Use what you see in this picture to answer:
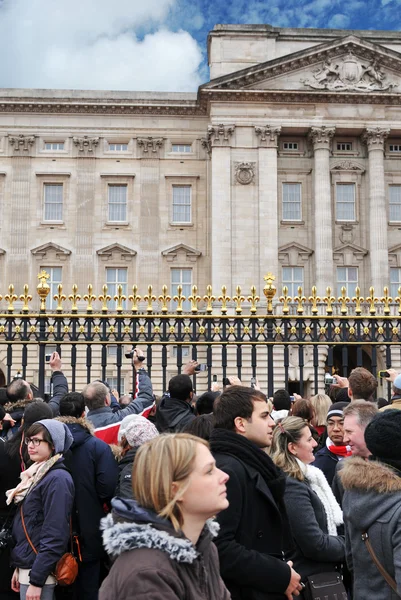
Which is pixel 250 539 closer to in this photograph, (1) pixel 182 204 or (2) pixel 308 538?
(2) pixel 308 538

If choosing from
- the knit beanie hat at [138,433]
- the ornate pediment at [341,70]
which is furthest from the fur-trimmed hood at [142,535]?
the ornate pediment at [341,70]

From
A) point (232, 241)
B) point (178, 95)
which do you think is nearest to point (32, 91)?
point (178, 95)

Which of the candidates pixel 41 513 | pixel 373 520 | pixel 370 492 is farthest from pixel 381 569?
pixel 41 513

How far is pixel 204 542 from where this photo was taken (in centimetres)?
360

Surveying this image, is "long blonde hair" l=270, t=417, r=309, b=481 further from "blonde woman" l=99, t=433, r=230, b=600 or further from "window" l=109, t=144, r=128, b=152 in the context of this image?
"window" l=109, t=144, r=128, b=152

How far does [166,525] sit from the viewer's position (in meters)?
3.35

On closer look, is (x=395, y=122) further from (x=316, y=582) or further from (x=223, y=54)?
(x=316, y=582)

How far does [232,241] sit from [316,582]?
3229cm

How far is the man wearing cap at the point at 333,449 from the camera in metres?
6.72

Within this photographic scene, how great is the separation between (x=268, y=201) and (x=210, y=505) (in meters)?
34.8

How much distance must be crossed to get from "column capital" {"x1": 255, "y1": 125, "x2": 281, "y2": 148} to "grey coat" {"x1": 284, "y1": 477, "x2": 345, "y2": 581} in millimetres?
34101

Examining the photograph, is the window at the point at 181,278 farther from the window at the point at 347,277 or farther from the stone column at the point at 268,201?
the window at the point at 347,277

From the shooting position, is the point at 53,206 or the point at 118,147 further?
the point at 118,147

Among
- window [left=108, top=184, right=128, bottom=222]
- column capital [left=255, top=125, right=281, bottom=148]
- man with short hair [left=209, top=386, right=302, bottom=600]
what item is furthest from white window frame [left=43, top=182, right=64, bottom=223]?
man with short hair [left=209, top=386, right=302, bottom=600]
